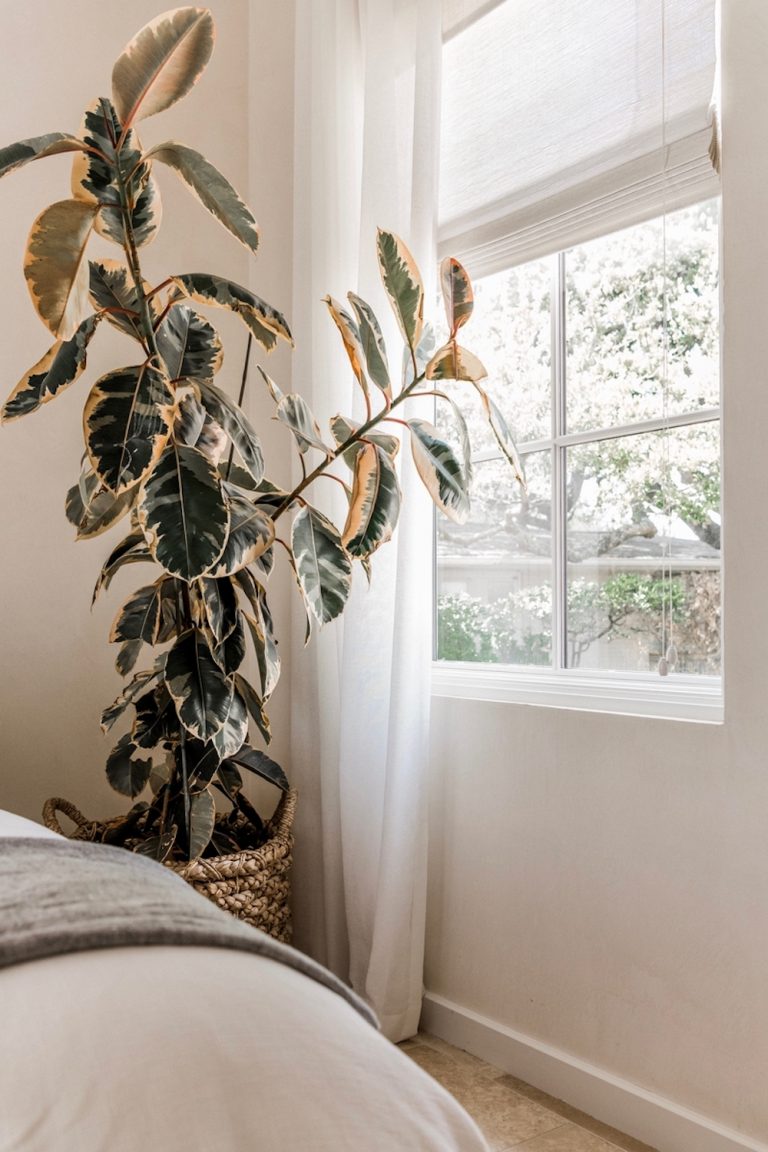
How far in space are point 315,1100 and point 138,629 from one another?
4.17 feet

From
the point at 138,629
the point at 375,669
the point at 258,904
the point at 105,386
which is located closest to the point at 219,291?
the point at 105,386

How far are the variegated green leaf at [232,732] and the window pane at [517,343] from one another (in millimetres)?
856

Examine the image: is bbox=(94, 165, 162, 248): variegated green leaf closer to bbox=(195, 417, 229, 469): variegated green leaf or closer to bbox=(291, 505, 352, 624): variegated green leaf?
bbox=(195, 417, 229, 469): variegated green leaf

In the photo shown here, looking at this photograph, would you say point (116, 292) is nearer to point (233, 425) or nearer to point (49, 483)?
point (233, 425)

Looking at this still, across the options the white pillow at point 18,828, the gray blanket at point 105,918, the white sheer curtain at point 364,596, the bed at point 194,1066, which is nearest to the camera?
the bed at point 194,1066

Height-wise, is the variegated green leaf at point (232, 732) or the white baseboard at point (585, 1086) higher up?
the variegated green leaf at point (232, 732)

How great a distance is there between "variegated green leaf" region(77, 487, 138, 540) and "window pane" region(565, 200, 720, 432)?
2.89 ft

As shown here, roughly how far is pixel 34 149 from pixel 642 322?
106 centimetres

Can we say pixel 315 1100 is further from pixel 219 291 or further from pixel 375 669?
pixel 375 669

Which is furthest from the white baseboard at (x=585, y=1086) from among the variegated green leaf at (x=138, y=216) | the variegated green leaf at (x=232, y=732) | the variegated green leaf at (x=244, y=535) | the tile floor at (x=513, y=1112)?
the variegated green leaf at (x=138, y=216)

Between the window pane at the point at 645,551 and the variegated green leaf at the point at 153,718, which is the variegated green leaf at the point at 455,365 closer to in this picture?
the window pane at the point at 645,551

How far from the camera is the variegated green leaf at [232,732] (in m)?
1.57

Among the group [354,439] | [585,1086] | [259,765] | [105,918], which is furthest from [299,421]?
[585,1086]

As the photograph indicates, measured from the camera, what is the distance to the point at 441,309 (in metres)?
2.09
